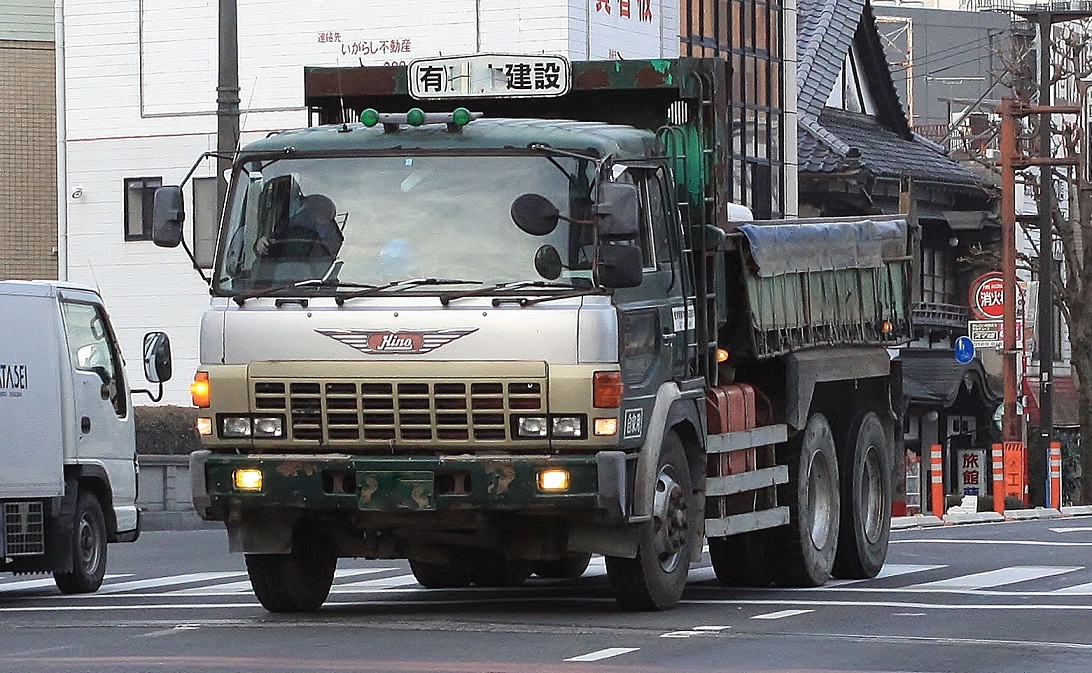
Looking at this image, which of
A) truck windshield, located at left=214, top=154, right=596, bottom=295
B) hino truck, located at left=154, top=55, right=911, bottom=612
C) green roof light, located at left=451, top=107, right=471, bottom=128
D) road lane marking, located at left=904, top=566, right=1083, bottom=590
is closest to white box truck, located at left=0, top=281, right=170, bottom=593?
hino truck, located at left=154, top=55, right=911, bottom=612

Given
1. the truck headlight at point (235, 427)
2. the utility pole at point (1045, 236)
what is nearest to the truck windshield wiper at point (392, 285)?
the truck headlight at point (235, 427)

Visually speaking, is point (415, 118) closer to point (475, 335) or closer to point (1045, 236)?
point (475, 335)

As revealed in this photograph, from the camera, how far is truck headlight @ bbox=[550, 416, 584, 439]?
1302cm

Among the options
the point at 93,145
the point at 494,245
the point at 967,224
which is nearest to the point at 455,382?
the point at 494,245

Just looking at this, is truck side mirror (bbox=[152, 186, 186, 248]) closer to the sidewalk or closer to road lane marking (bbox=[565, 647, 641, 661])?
road lane marking (bbox=[565, 647, 641, 661])

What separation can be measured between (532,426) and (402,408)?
0.71 meters

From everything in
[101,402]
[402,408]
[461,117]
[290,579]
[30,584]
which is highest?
[461,117]

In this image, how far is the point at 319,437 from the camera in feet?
43.7

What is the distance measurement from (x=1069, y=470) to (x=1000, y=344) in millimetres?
19578

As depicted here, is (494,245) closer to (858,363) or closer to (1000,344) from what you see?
(858,363)

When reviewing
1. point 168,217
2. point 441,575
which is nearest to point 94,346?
point 441,575

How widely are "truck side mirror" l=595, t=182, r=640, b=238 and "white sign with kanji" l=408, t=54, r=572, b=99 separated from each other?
1941 mm

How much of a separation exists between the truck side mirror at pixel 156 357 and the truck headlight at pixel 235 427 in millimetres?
4423

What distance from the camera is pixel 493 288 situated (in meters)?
13.0
